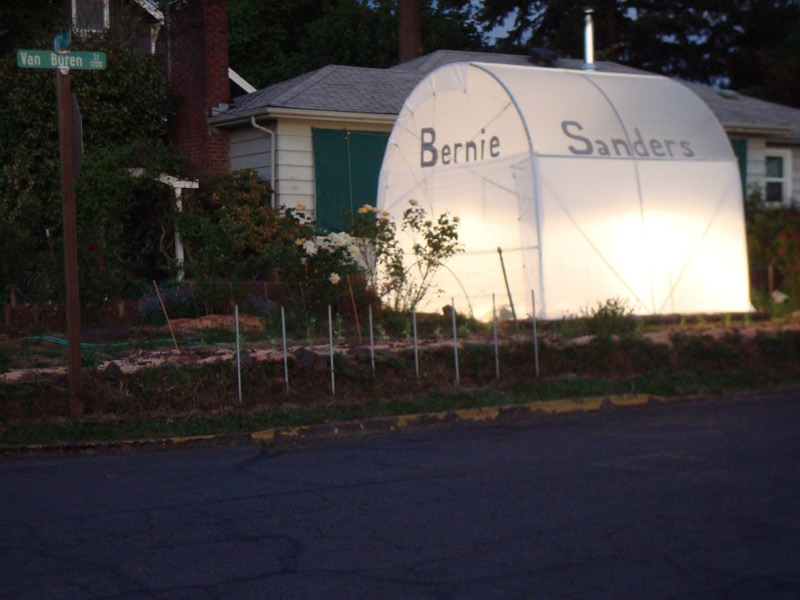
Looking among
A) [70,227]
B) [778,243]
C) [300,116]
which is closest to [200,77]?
[300,116]

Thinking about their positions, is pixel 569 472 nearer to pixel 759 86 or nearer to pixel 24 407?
pixel 24 407

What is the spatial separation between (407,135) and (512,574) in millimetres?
13774

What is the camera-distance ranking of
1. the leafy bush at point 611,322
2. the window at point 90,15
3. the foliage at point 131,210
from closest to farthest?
the leafy bush at point 611,322, the foliage at point 131,210, the window at point 90,15

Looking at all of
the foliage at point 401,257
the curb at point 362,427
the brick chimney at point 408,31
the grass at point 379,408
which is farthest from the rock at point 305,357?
the brick chimney at point 408,31

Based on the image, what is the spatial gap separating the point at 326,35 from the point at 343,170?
20239 mm

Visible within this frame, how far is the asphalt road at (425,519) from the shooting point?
5.86 m

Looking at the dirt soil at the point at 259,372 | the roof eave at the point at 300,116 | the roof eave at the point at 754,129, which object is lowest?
the dirt soil at the point at 259,372

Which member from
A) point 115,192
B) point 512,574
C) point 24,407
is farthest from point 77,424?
point 115,192

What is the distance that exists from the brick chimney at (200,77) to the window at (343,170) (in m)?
2.27

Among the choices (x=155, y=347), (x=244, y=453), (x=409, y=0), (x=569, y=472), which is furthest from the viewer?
(x=409, y=0)

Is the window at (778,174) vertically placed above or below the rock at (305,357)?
above

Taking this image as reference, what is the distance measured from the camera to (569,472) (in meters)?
8.62

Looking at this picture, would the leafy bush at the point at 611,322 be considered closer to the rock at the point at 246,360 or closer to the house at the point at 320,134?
the rock at the point at 246,360

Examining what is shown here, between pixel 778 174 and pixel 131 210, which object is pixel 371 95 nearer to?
pixel 131 210
